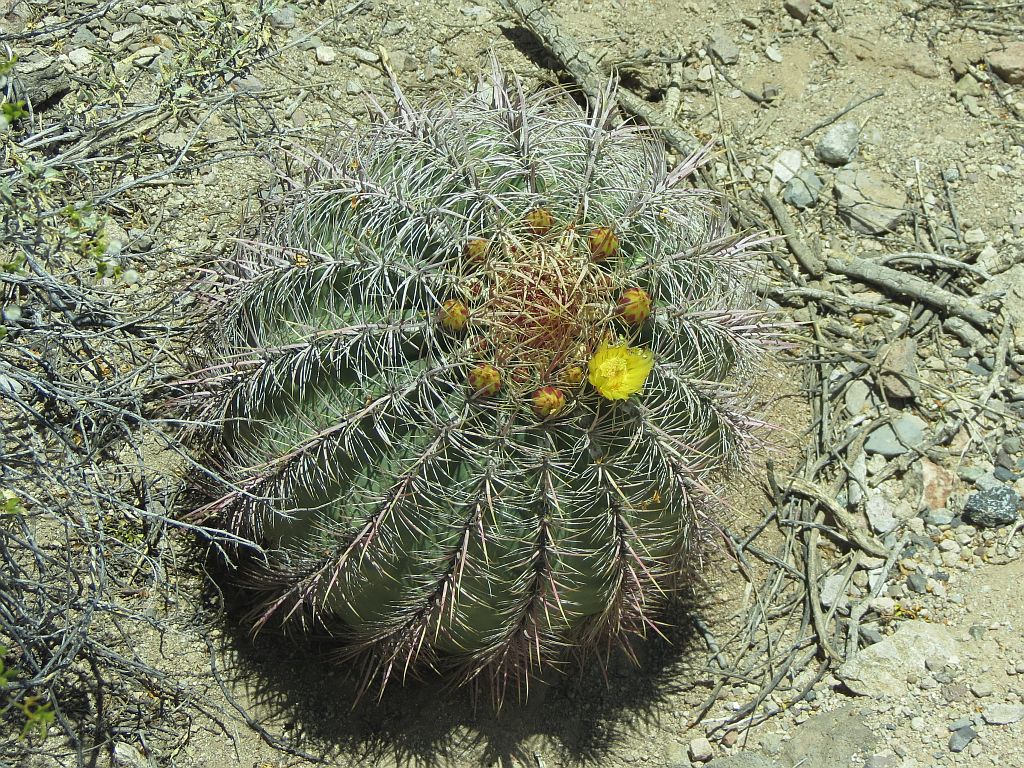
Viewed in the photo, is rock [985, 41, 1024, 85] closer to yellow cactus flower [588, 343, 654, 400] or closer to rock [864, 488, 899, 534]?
rock [864, 488, 899, 534]

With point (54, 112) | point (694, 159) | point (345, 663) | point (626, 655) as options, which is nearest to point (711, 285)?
point (694, 159)

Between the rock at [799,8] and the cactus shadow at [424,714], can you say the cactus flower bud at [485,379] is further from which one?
the rock at [799,8]

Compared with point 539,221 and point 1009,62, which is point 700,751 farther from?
point 1009,62

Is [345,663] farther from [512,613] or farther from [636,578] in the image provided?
[636,578]

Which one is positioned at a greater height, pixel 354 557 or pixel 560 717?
pixel 354 557

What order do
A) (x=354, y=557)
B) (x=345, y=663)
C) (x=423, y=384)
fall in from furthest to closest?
(x=345, y=663) < (x=354, y=557) < (x=423, y=384)

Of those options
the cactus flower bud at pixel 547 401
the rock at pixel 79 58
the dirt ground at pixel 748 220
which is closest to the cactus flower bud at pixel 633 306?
the cactus flower bud at pixel 547 401

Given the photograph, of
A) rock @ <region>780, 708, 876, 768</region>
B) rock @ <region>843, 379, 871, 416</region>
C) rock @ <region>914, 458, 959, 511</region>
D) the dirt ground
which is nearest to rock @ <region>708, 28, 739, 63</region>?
the dirt ground
